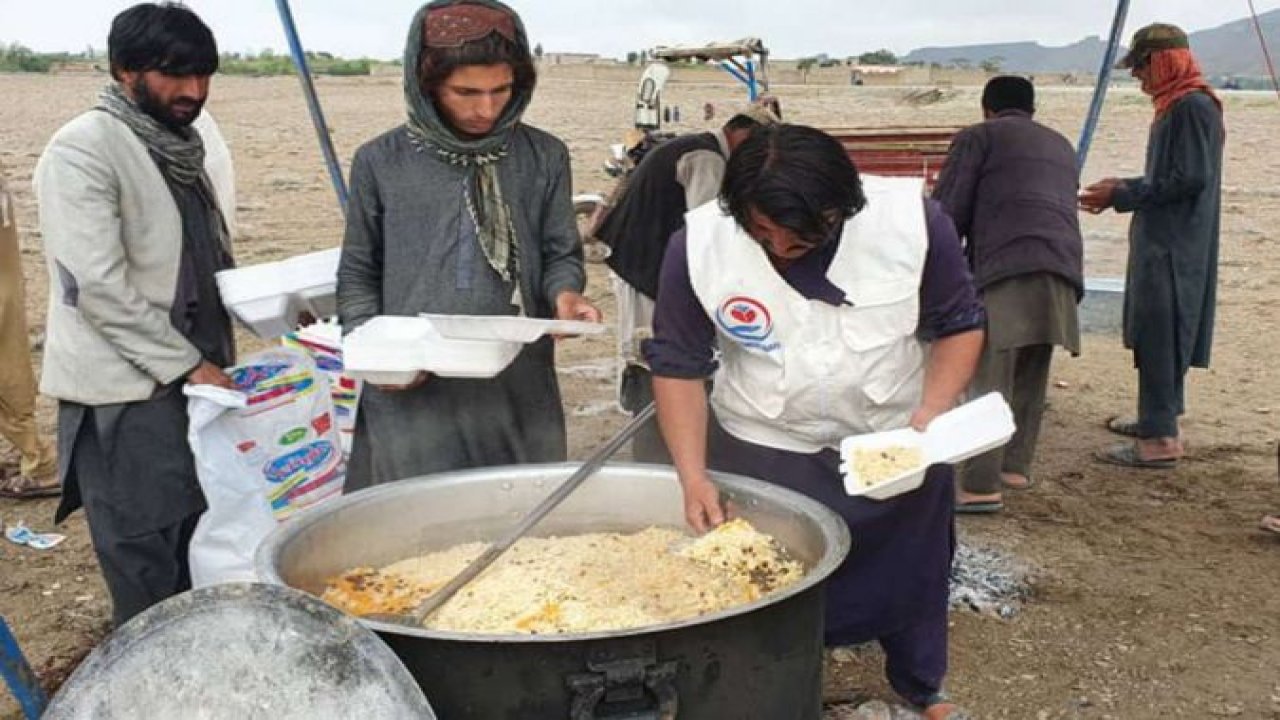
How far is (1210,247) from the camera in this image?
4902 mm

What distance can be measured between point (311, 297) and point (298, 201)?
394 inches

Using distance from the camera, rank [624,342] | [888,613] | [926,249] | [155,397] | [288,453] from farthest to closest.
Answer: [624,342], [288,453], [155,397], [888,613], [926,249]

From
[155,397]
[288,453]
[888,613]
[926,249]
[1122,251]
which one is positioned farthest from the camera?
[1122,251]

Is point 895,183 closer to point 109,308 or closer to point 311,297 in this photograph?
point 311,297

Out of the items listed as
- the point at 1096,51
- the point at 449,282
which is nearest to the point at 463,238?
the point at 449,282

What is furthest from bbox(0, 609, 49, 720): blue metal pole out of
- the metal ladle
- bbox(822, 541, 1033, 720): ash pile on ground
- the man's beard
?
bbox(822, 541, 1033, 720): ash pile on ground

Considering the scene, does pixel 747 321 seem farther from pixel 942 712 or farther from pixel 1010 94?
pixel 1010 94

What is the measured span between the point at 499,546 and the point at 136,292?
111 cm

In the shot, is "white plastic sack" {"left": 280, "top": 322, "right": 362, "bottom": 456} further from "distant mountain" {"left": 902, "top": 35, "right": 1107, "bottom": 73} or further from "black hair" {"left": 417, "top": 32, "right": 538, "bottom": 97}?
"distant mountain" {"left": 902, "top": 35, "right": 1107, "bottom": 73}

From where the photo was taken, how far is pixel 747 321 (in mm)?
2320

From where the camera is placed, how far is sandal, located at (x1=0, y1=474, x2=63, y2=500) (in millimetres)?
4562

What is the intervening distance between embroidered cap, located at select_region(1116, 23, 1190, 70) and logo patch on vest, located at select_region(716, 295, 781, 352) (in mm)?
3232

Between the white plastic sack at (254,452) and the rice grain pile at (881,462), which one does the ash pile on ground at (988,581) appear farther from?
the white plastic sack at (254,452)

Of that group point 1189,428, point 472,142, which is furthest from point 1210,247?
point 472,142
